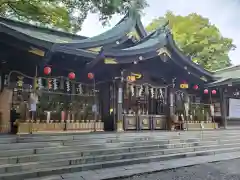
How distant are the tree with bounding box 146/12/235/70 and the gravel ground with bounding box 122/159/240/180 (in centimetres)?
1772

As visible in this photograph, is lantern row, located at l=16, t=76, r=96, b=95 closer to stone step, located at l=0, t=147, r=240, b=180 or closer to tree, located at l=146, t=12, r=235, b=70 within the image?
stone step, located at l=0, t=147, r=240, b=180

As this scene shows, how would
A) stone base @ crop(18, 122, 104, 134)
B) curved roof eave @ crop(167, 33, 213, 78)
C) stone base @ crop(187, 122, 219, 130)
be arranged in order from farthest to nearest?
stone base @ crop(187, 122, 219, 130) < curved roof eave @ crop(167, 33, 213, 78) < stone base @ crop(18, 122, 104, 134)

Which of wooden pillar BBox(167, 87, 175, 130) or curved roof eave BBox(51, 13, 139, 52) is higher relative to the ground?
curved roof eave BBox(51, 13, 139, 52)

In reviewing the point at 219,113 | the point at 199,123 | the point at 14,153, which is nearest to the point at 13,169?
the point at 14,153

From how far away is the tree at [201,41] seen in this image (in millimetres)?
23094

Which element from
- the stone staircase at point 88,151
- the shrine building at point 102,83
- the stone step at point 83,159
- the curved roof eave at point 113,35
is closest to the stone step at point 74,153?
the stone staircase at point 88,151

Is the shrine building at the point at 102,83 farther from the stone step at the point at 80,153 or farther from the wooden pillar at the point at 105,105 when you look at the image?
the stone step at the point at 80,153

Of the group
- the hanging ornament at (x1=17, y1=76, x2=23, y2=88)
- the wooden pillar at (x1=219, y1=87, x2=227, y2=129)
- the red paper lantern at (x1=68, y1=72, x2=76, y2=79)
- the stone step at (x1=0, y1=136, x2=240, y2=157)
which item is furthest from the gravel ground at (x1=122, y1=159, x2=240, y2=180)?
the wooden pillar at (x1=219, y1=87, x2=227, y2=129)

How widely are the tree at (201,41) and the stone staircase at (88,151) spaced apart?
49.9ft

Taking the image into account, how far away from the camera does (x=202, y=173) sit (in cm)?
612

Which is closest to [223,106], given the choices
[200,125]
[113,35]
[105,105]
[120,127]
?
[200,125]

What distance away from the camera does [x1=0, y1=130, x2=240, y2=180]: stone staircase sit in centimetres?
558

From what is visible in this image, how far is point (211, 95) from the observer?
14703 millimetres

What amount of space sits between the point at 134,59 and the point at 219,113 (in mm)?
7839
